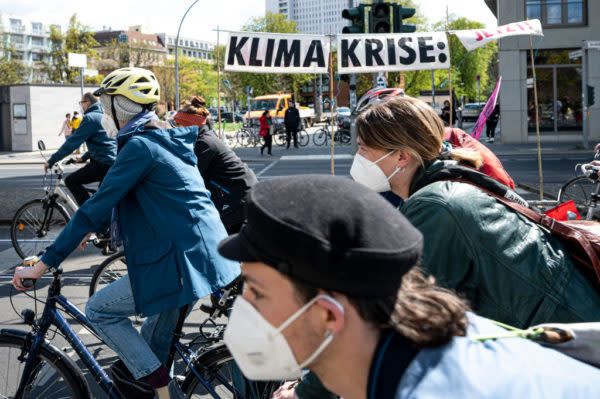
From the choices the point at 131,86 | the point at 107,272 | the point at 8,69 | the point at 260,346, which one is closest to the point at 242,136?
the point at 107,272

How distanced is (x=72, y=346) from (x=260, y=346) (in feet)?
6.87

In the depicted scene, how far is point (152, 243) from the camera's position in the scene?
3031 mm

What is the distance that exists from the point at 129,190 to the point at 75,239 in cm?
33

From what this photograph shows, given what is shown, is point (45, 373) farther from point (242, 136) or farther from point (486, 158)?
point (242, 136)

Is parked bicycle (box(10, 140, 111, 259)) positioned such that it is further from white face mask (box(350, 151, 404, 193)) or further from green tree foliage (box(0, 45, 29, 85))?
green tree foliage (box(0, 45, 29, 85))

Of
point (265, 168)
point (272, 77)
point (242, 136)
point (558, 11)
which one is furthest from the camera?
point (272, 77)

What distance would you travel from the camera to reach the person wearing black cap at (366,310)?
44.7 inches

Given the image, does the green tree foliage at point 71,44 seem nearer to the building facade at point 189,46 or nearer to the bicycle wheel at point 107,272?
the bicycle wheel at point 107,272

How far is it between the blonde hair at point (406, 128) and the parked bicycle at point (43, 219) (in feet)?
19.0

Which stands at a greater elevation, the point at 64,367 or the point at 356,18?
the point at 356,18

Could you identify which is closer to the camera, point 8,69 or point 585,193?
point 585,193

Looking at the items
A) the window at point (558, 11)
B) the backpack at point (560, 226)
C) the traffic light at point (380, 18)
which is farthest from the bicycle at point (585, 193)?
the window at point (558, 11)

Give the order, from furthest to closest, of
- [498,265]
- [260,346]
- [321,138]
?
[321,138] < [498,265] < [260,346]

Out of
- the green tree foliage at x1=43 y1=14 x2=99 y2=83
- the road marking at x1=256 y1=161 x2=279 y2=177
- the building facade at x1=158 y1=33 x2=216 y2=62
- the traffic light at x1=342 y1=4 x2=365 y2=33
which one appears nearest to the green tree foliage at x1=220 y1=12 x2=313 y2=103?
the green tree foliage at x1=43 y1=14 x2=99 y2=83
